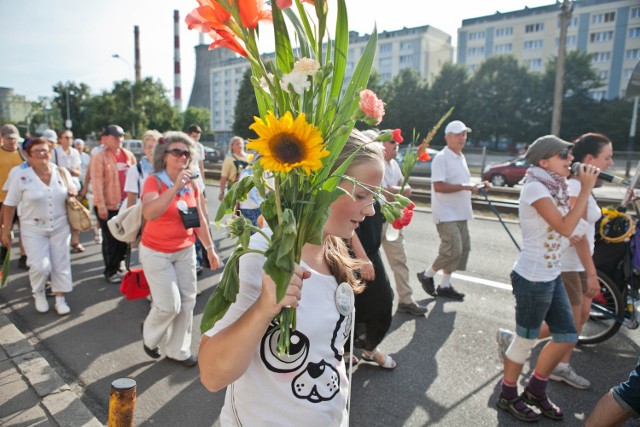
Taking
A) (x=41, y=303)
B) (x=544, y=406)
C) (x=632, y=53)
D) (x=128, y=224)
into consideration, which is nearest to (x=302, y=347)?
(x=544, y=406)

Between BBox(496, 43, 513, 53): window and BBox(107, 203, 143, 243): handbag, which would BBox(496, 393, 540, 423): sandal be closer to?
BBox(107, 203, 143, 243): handbag

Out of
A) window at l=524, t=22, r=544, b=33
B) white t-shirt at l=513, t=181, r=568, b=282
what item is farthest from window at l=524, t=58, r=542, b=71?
white t-shirt at l=513, t=181, r=568, b=282

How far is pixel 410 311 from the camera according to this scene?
5035 mm

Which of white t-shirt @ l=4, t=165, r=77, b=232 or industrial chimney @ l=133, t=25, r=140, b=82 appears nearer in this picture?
white t-shirt @ l=4, t=165, r=77, b=232

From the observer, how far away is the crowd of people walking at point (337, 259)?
1.51 meters

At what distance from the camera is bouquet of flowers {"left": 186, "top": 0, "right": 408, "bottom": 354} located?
1.09 meters

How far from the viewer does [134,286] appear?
412 cm

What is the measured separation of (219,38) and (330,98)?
33cm

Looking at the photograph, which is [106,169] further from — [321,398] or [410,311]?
[321,398]

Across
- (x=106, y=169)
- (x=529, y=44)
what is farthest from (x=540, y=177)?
(x=529, y=44)

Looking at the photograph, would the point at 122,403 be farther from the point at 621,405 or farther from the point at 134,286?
the point at 621,405

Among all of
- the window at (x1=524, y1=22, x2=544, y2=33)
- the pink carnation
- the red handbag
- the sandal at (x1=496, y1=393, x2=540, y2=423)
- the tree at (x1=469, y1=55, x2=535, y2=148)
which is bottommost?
the sandal at (x1=496, y1=393, x2=540, y2=423)

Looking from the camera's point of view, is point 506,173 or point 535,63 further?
point 535,63

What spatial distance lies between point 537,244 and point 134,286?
10.6 feet
